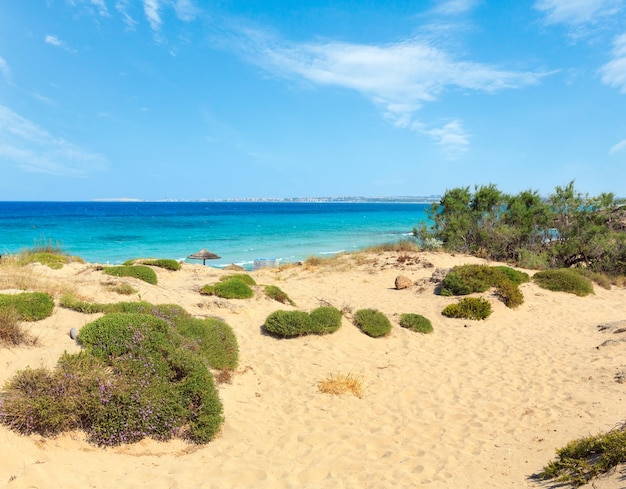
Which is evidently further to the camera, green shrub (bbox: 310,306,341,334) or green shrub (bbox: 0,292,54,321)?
green shrub (bbox: 310,306,341,334)

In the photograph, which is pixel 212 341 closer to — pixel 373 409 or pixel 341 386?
pixel 341 386

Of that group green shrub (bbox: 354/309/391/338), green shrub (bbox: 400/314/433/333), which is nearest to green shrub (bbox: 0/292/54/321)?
green shrub (bbox: 354/309/391/338)

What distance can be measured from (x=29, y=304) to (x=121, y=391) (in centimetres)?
321

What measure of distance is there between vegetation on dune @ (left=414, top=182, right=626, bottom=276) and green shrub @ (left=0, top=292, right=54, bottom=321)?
67.5 feet

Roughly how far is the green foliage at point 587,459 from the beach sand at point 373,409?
145mm

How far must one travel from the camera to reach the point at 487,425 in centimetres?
623

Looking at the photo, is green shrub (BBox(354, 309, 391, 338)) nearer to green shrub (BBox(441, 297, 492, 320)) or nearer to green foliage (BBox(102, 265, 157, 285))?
green shrub (BBox(441, 297, 492, 320))

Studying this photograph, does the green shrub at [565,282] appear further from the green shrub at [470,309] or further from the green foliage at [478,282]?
the green shrub at [470,309]

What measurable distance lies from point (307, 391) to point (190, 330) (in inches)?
96.1

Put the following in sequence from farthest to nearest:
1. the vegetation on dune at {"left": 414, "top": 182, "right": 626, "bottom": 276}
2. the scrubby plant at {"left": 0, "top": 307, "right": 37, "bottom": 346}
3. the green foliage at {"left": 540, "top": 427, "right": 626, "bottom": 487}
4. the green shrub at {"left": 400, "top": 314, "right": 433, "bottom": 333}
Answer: the vegetation on dune at {"left": 414, "top": 182, "right": 626, "bottom": 276}, the green shrub at {"left": 400, "top": 314, "right": 433, "bottom": 333}, the scrubby plant at {"left": 0, "top": 307, "right": 37, "bottom": 346}, the green foliage at {"left": 540, "top": 427, "right": 626, "bottom": 487}

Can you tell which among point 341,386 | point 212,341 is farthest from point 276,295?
point 341,386

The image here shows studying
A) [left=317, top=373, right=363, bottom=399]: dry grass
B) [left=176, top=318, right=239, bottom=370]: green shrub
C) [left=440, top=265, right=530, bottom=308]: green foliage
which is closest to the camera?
[left=176, top=318, right=239, bottom=370]: green shrub

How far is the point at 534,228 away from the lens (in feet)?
73.3

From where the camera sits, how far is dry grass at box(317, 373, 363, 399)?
7.34 metres
